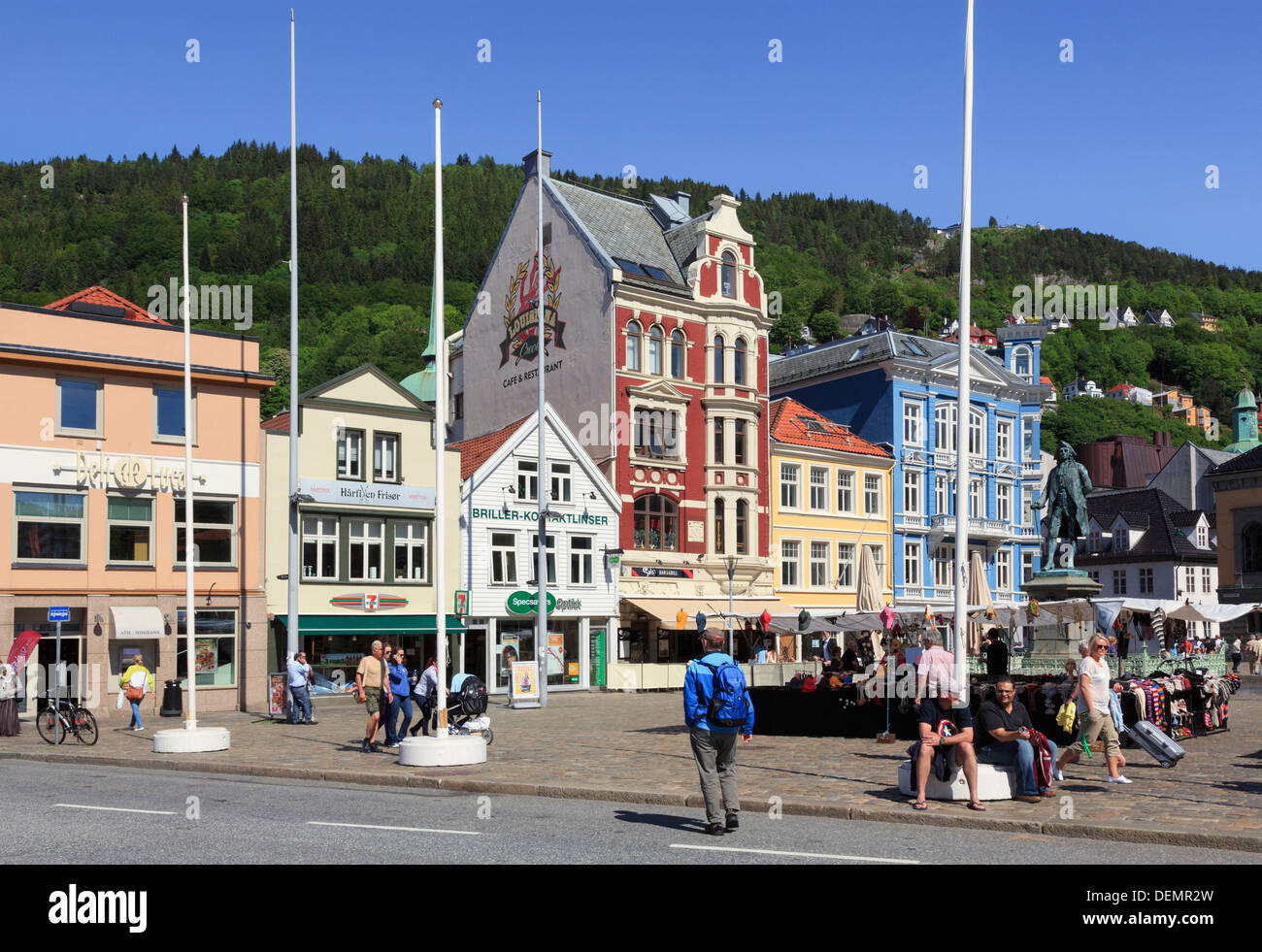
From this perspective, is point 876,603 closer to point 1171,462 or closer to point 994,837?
point 994,837

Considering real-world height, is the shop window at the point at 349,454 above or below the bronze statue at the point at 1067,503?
above

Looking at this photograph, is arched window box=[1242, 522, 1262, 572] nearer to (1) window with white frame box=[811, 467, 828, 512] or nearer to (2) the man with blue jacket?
(1) window with white frame box=[811, 467, 828, 512]

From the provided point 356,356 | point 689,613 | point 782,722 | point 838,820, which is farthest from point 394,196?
point 838,820

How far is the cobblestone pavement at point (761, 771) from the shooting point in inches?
536

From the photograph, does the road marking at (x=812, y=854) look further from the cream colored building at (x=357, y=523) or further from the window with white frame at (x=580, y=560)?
the window with white frame at (x=580, y=560)

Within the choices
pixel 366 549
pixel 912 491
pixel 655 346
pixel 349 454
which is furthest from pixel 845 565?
pixel 349 454

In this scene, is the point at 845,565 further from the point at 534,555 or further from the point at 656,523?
the point at 534,555

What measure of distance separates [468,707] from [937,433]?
1778 inches

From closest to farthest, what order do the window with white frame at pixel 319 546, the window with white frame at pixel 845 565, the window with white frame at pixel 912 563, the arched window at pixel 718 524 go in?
the window with white frame at pixel 319 546, the arched window at pixel 718 524, the window with white frame at pixel 845 565, the window with white frame at pixel 912 563

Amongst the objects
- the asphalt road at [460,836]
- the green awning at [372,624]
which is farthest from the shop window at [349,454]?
the asphalt road at [460,836]

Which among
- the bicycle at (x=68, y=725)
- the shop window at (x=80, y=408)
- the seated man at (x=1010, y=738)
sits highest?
the shop window at (x=80, y=408)

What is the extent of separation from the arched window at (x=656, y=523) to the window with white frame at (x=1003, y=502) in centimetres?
2108

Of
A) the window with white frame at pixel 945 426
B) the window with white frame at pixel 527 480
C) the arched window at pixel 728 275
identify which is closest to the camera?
the window with white frame at pixel 527 480
